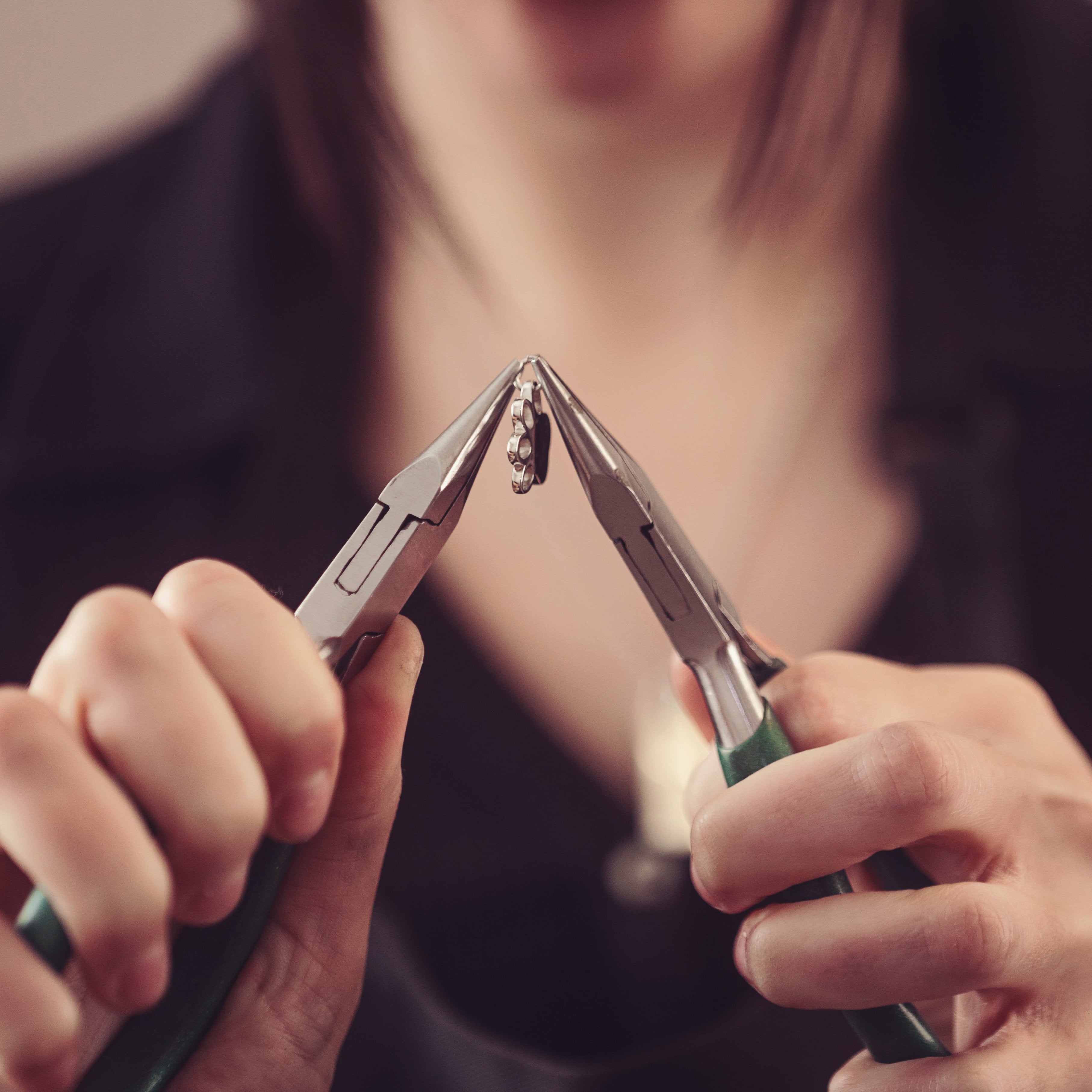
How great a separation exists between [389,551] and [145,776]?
0.26ft

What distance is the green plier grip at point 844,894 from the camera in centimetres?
28

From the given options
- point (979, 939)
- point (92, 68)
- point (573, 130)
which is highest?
point (92, 68)

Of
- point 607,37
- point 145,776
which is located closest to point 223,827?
point 145,776

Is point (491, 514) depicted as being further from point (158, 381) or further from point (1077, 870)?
point (1077, 870)

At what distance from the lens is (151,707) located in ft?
0.73

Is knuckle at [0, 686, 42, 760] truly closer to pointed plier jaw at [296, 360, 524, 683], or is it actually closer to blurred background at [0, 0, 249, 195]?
pointed plier jaw at [296, 360, 524, 683]

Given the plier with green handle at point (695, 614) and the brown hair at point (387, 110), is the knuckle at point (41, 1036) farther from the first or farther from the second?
the brown hair at point (387, 110)

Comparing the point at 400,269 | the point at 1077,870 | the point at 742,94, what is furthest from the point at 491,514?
the point at 1077,870

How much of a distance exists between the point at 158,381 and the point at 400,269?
17 cm

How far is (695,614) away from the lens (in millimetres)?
289

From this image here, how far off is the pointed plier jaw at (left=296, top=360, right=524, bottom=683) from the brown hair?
37 centimetres

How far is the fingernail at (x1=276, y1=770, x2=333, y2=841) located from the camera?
240 millimetres

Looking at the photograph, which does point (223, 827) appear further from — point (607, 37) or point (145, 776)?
point (607, 37)

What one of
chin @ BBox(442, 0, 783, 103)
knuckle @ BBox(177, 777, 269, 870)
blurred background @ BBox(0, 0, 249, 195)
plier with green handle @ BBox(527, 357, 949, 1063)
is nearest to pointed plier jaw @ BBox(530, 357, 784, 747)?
plier with green handle @ BBox(527, 357, 949, 1063)
